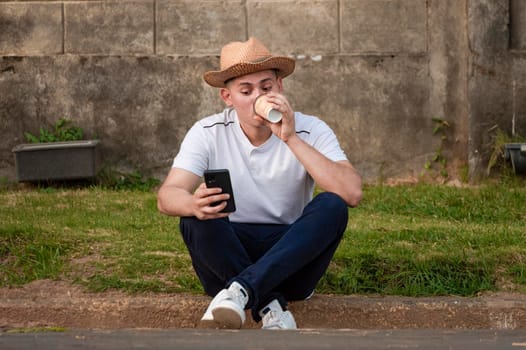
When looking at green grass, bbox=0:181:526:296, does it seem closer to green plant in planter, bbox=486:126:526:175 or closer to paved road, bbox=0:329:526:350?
green plant in planter, bbox=486:126:526:175

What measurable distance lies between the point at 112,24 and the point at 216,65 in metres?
0.96

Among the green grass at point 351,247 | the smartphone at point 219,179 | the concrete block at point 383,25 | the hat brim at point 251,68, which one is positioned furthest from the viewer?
the concrete block at point 383,25

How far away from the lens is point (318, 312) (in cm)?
515

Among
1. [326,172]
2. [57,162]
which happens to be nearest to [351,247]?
[326,172]

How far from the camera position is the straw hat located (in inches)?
188

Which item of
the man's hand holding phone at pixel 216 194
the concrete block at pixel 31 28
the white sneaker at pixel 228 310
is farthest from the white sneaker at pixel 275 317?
the concrete block at pixel 31 28

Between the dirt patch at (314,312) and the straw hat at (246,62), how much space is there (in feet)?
3.81

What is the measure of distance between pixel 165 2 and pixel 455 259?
4167 mm

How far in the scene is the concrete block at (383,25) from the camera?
8836 mm

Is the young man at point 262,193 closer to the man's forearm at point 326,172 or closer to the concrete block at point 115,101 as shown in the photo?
the man's forearm at point 326,172

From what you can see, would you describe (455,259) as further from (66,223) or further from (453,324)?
(66,223)

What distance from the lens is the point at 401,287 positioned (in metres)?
5.54

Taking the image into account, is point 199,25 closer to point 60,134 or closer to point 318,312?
point 60,134

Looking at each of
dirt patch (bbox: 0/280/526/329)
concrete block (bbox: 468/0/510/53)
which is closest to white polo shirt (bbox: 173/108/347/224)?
dirt patch (bbox: 0/280/526/329)
